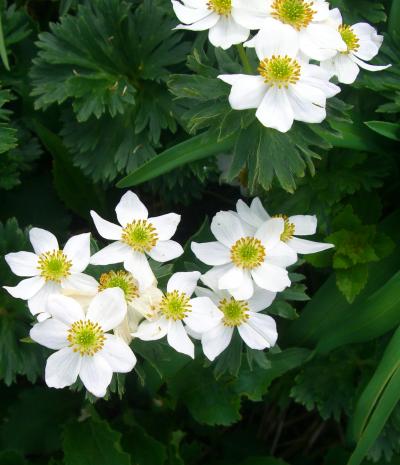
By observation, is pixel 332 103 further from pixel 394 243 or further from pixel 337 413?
pixel 337 413

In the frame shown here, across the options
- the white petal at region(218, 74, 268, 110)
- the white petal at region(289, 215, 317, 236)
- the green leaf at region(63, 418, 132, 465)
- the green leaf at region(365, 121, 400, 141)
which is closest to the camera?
the white petal at region(218, 74, 268, 110)

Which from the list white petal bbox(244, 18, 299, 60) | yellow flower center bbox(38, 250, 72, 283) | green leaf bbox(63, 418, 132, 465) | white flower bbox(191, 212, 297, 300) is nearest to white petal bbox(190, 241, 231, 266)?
white flower bbox(191, 212, 297, 300)

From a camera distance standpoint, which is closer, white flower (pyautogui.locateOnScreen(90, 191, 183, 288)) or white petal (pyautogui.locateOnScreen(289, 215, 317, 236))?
white flower (pyautogui.locateOnScreen(90, 191, 183, 288))

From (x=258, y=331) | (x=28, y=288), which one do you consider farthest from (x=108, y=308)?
(x=258, y=331)

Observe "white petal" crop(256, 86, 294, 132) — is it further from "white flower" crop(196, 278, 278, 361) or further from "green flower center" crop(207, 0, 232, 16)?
"white flower" crop(196, 278, 278, 361)

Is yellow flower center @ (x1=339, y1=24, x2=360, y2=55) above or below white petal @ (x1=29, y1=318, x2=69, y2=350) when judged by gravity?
above

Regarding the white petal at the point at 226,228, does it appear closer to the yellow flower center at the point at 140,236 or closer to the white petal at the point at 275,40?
the yellow flower center at the point at 140,236
